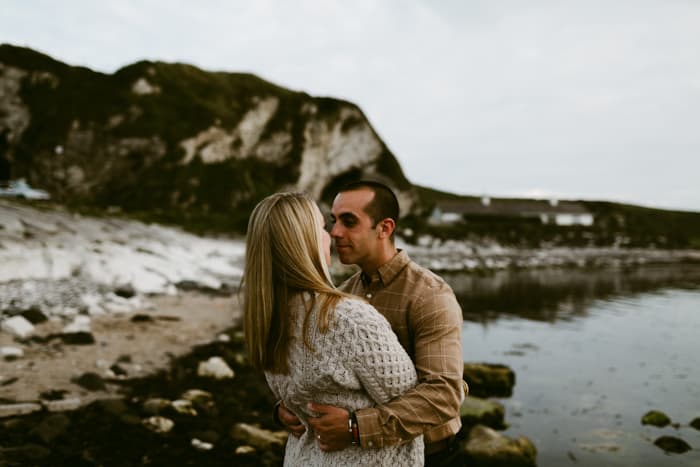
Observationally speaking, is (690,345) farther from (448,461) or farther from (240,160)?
(240,160)

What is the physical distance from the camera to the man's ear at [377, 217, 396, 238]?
11.8 ft

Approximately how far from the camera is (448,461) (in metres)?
3.47

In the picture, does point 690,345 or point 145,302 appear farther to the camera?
point 690,345

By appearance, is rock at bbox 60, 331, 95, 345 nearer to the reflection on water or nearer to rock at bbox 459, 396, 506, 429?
rock at bbox 459, 396, 506, 429

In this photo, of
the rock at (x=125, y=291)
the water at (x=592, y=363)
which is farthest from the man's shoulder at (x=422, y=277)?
the rock at (x=125, y=291)

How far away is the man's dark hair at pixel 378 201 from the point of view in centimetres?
359

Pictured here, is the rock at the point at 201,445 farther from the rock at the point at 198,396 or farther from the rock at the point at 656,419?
the rock at the point at 656,419

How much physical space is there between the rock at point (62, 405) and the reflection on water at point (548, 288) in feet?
54.3

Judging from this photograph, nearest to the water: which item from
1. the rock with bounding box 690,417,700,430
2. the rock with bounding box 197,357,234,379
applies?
the rock with bounding box 690,417,700,430

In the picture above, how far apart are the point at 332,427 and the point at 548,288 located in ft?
118

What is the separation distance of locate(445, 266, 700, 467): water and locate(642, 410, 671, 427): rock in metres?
0.18

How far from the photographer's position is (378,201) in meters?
3.62

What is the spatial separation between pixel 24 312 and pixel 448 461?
491 inches

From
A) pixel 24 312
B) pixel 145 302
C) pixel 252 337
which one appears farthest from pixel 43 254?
pixel 252 337
